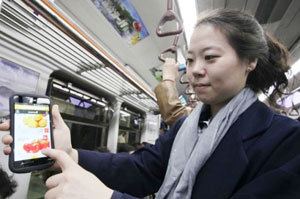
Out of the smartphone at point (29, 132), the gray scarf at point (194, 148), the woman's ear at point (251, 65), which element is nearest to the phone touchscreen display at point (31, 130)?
the smartphone at point (29, 132)

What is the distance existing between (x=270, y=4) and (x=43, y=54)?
7.23ft

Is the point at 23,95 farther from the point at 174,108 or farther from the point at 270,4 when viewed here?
the point at 270,4

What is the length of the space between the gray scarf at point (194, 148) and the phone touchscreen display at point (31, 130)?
487 mm

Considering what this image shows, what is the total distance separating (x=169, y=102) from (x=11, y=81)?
1.02 meters

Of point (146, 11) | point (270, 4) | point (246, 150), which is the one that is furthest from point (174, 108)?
point (270, 4)

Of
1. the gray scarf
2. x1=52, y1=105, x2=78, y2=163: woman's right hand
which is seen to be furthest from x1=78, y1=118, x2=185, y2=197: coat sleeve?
the gray scarf

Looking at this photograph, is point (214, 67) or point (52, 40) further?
point (52, 40)

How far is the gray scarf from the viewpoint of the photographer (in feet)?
2.14

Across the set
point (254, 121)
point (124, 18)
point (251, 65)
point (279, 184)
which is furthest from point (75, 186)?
point (124, 18)

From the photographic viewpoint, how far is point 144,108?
3979mm

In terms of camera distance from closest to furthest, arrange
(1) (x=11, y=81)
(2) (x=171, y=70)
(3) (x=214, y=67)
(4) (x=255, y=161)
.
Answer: (4) (x=255, y=161) < (3) (x=214, y=67) < (1) (x=11, y=81) < (2) (x=171, y=70)

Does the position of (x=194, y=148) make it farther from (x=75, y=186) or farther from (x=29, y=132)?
(x=29, y=132)

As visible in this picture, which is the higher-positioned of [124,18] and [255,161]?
[124,18]

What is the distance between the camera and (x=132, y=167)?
0.93m
